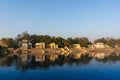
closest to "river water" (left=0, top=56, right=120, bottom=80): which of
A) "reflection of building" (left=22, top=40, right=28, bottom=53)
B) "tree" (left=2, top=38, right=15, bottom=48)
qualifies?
"reflection of building" (left=22, top=40, right=28, bottom=53)

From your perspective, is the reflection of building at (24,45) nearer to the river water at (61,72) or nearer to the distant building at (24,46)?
the distant building at (24,46)

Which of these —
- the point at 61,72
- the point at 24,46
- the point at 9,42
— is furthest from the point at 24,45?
the point at 61,72

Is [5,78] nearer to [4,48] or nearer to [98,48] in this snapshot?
[4,48]

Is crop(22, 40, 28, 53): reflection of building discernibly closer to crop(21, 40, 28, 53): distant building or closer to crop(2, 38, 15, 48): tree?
crop(21, 40, 28, 53): distant building

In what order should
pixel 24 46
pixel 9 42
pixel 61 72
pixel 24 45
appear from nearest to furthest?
pixel 61 72
pixel 9 42
pixel 24 46
pixel 24 45

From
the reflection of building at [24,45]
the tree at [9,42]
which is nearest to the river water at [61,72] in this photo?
the reflection of building at [24,45]

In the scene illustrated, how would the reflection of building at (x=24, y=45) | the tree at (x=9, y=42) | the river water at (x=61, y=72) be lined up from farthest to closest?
the tree at (x=9, y=42) → the reflection of building at (x=24, y=45) → the river water at (x=61, y=72)

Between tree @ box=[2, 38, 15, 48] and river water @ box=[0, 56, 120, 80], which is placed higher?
tree @ box=[2, 38, 15, 48]

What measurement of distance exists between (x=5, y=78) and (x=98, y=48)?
71.7 metres

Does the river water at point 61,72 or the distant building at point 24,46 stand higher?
the distant building at point 24,46

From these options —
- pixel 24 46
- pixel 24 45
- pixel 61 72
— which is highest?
pixel 24 45

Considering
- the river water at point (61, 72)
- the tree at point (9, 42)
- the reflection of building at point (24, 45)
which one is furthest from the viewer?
the tree at point (9, 42)

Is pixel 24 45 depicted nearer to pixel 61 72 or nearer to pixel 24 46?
pixel 24 46

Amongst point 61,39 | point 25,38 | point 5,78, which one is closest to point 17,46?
point 25,38
